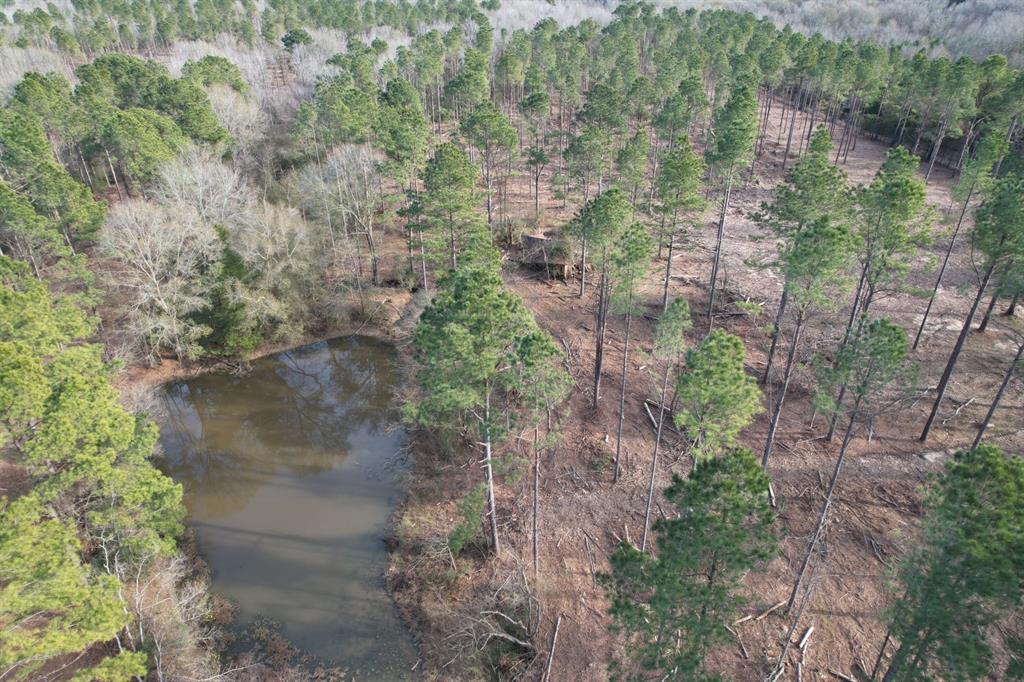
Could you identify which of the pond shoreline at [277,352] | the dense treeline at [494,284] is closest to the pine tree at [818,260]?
the dense treeline at [494,284]

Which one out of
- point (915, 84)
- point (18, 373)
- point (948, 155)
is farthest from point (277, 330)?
point (948, 155)

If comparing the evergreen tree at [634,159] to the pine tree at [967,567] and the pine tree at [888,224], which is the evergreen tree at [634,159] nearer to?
the pine tree at [888,224]

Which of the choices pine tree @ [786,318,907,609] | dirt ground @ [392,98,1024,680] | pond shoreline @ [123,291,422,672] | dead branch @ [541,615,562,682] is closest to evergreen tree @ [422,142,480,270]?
pond shoreline @ [123,291,422,672]

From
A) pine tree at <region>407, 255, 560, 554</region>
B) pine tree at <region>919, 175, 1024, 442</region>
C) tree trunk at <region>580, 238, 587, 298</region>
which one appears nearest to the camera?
pine tree at <region>407, 255, 560, 554</region>

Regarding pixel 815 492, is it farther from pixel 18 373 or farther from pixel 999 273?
pixel 18 373

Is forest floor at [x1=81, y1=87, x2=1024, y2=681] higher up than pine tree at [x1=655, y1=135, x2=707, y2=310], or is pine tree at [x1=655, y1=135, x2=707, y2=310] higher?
pine tree at [x1=655, y1=135, x2=707, y2=310]

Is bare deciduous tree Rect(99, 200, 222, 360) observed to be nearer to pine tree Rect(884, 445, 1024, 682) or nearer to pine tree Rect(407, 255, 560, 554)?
pine tree Rect(407, 255, 560, 554)

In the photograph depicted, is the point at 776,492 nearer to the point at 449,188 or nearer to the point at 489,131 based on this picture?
the point at 449,188
